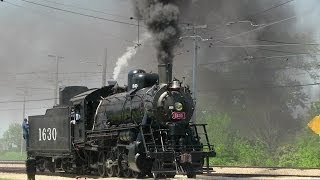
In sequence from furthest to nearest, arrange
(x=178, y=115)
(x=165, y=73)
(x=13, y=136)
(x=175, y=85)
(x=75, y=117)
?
(x=13, y=136) < (x=75, y=117) < (x=165, y=73) < (x=175, y=85) < (x=178, y=115)

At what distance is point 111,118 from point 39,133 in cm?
545

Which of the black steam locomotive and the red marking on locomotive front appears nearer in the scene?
the black steam locomotive

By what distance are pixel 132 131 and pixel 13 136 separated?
252 ft

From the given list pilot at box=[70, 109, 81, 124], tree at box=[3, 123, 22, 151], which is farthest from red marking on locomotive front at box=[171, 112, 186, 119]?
Answer: tree at box=[3, 123, 22, 151]

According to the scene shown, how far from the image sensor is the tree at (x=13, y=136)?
84750mm

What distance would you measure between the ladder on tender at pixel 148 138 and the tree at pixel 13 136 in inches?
2863

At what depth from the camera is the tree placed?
8475cm

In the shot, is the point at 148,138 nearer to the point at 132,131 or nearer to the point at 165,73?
the point at 132,131

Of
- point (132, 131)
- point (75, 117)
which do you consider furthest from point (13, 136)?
point (132, 131)

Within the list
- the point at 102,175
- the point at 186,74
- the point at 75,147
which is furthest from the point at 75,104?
the point at 186,74

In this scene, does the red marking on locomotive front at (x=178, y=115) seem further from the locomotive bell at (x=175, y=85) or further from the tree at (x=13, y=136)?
the tree at (x=13, y=136)

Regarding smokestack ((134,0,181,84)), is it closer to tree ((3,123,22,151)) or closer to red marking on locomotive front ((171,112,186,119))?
red marking on locomotive front ((171,112,186,119))

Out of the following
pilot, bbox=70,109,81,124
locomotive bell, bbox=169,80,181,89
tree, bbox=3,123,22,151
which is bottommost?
tree, bbox=3,123,22,151

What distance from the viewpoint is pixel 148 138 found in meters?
13.9
